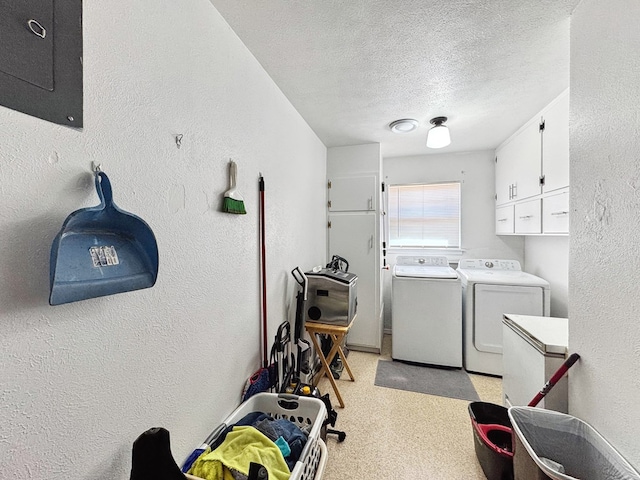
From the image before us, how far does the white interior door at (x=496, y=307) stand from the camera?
240 centimetres

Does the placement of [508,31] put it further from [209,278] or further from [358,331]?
[358,331]

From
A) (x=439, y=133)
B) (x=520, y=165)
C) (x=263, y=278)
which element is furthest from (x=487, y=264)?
(x=263, y=278)

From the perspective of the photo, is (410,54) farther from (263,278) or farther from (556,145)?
(263,278)

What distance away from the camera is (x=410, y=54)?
4.91 feet

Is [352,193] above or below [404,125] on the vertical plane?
below

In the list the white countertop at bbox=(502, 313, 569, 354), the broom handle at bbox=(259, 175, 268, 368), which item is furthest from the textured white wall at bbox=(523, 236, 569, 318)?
the broom handle at bbox=(259, 175, 268, 368)

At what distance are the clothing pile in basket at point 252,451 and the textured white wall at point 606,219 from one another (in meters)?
1.19

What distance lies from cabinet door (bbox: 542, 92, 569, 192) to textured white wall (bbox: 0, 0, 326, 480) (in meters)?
2.11

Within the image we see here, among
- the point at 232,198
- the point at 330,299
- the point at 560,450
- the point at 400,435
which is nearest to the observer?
the point at 560,450

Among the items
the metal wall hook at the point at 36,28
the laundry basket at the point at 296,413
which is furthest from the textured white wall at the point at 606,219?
the metal wall hook at the point at 36,28

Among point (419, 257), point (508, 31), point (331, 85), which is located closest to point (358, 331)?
point (419, 257)

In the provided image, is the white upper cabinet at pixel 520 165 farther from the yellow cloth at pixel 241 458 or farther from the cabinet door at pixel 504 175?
the yellow cloth at pixel 241 458

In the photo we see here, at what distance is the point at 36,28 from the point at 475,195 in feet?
12.5

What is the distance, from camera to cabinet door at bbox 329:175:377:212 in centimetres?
298
